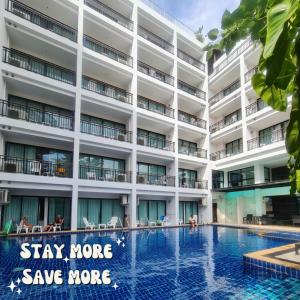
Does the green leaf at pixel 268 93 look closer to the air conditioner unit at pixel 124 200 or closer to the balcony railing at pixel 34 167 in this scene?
the balcony railing at pixel 34 167

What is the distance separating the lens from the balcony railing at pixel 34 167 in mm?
16094

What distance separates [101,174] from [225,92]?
49.2ft

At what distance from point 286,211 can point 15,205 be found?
20701 mm

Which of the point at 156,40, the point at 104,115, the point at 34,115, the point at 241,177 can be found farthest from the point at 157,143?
the point at 34,115

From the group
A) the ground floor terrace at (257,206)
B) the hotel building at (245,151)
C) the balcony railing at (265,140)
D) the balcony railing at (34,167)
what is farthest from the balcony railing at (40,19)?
the ground floor terrace at (257,206)

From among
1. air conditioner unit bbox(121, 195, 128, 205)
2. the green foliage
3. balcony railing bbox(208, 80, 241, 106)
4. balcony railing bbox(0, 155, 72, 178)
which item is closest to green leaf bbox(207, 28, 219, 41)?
the green foliage

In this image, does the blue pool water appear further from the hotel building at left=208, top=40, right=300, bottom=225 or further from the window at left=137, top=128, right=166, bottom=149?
the window at left=137, top=128, right=166, bottom=149

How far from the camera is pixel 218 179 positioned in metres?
27.7

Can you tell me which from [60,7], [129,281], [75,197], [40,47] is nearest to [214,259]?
[129,281]

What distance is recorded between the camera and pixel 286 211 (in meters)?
24.0

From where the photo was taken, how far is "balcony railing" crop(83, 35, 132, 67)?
21211mm

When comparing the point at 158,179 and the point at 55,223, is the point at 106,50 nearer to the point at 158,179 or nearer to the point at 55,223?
the point at 158,179

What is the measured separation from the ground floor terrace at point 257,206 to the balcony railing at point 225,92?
9062 millimetres

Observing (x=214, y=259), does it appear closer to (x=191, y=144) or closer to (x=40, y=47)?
(x=40, y=47)
